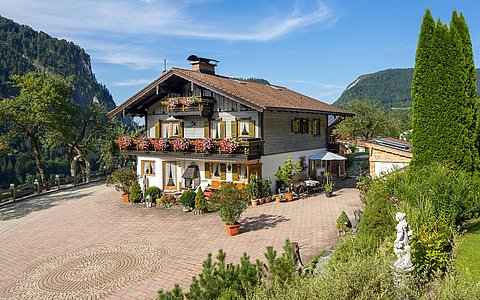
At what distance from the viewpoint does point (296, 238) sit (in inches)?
500

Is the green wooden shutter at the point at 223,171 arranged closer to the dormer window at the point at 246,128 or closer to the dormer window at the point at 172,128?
the dormer window at the point at 246,128

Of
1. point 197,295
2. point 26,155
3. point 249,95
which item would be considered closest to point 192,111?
point 249,95

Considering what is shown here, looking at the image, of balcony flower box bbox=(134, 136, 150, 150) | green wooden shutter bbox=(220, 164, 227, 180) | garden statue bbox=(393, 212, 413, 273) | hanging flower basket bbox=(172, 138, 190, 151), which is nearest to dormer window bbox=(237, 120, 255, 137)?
green wooden shutter bbox=(220, 164, 227, 180)

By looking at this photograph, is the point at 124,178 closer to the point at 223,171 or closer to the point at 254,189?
the point at 223,171

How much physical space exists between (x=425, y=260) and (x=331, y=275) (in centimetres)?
373

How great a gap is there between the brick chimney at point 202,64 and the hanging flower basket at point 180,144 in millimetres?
6653

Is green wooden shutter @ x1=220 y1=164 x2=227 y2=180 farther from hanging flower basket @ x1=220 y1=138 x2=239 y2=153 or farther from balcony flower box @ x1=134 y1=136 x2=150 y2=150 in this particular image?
balcony flower box @ x1=134 y1=136 x2=150 y2=150

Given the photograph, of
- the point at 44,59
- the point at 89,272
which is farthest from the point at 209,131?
the point at 44,59

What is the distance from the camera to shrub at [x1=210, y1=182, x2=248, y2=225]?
13.6 meters

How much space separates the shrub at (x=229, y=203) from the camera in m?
13.6

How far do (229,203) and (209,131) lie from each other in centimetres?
903

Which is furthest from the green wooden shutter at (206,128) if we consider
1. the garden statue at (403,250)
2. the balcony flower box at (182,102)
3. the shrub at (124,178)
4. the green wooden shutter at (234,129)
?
the garden statue at (403,250)

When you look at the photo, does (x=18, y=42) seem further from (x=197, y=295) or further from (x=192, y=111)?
(x=197, y=295)

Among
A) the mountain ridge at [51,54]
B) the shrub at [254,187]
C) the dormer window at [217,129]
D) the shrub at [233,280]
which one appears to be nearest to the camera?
the shrub at [233,280]
